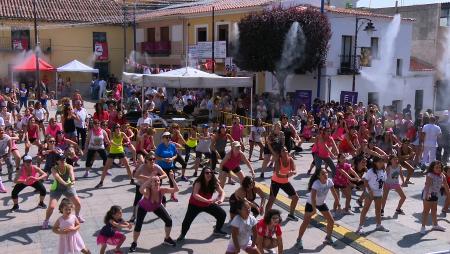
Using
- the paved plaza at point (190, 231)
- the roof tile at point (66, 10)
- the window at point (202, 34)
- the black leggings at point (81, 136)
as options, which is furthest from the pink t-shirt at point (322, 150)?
the roof tile at point (66, 10)

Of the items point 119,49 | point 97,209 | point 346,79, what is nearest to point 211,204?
point 97,209

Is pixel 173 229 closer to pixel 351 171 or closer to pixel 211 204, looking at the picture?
pixel 211 204

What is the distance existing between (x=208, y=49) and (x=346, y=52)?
7877mm

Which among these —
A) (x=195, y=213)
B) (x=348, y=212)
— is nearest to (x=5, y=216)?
(x=195, y=213)

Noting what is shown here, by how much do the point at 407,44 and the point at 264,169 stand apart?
2108 cm

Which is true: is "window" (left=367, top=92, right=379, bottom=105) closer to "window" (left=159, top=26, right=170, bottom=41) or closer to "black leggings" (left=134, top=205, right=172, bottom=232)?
"window" (left=159, top=26, right=170, bottom=41)

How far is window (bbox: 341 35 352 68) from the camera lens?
2735 centimetres

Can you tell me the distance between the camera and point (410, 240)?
9.07m

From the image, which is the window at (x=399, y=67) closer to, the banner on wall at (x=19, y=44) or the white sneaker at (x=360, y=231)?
the banner on wall at (x=19, y=44)

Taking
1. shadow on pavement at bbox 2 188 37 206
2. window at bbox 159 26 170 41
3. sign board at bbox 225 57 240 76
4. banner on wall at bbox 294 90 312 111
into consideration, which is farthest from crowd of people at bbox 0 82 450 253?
window at bbox 159 26 170 41

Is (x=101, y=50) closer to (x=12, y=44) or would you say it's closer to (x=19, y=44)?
(x=19, y=44)

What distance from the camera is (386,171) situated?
9992 mm

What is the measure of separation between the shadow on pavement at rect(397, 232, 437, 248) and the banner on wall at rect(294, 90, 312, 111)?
51.4 feet

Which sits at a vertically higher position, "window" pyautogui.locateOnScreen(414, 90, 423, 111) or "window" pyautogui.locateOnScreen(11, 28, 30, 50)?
"window" pyautogui.locateOnScreen(11, 28, 30, 50)
